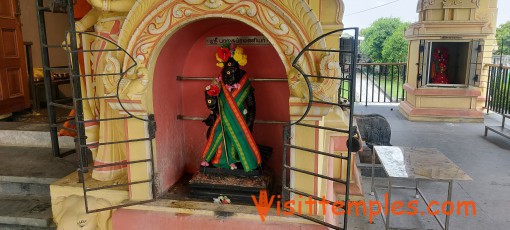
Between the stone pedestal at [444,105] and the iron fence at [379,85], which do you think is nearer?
the stone pedestal at [444,105]

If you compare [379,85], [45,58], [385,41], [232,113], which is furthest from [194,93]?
[385,41]

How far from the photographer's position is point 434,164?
402 centimetres

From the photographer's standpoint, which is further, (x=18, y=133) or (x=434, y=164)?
(x=18, y=133)

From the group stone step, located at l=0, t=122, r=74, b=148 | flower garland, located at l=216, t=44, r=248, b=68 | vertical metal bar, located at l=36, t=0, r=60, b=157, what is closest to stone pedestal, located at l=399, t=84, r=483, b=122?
flower garland, located at l=216, t=44, r=248, b=68

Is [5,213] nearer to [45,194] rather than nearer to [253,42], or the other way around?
[45,194]

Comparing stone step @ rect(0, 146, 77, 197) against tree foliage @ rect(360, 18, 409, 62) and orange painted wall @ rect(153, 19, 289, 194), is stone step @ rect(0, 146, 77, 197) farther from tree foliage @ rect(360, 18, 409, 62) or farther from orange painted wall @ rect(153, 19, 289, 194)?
tree foliage @ rect(360, 18, 409, 62)

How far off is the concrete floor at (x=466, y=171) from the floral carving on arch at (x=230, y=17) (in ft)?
7.61

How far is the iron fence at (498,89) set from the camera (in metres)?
8.32

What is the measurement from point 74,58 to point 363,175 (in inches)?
156

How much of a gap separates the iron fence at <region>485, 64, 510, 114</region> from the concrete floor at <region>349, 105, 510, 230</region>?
270 millimetres

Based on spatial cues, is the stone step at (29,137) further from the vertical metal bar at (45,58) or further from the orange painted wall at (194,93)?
the orange painted wall at (194,93)

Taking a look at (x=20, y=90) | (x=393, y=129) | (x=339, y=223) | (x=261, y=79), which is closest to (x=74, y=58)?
(x=261, y=79)

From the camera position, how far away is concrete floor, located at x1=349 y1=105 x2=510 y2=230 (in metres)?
4.12

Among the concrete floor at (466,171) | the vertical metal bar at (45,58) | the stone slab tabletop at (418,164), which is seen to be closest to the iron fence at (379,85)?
the concrete floor at (466,171)
